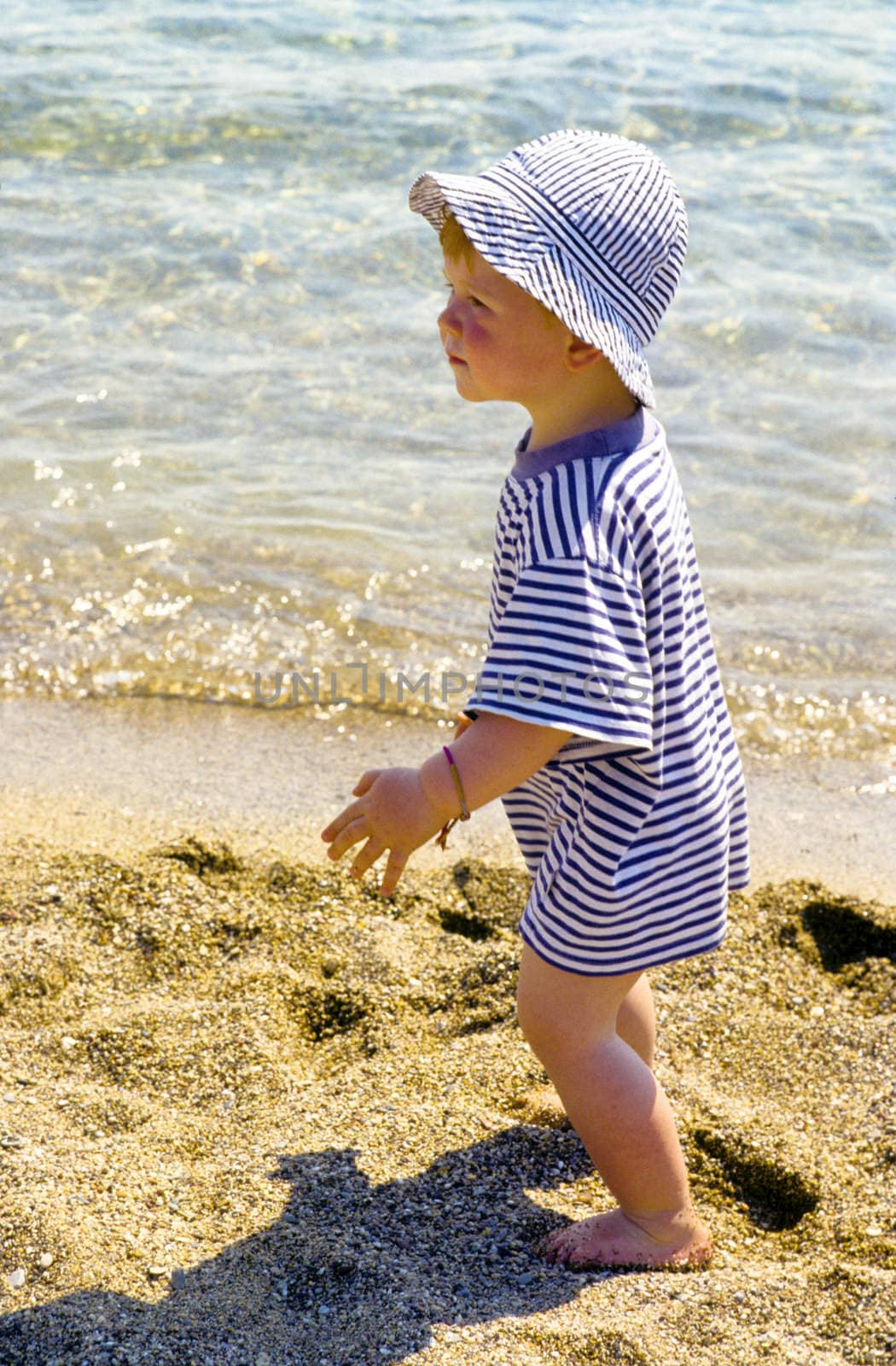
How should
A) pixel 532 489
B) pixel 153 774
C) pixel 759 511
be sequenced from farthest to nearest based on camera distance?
pixel 759 511 < pixel 153 774 < pixel 532 489

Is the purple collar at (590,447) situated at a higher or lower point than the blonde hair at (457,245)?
lower

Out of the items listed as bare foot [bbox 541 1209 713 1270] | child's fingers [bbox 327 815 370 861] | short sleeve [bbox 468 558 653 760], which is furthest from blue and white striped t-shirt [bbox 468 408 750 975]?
bare foot [bbox 541 1209 713 1270]

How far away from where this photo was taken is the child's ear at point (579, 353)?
2.01m

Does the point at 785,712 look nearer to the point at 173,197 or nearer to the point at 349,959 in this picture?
the point at 349,959

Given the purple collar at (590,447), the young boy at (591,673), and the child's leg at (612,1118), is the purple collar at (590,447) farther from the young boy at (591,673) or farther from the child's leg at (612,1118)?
the child's leg at (612,1118)

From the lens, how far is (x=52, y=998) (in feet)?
8.72

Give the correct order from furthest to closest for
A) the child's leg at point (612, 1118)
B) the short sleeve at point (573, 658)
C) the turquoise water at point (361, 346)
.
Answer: the turquoise water at point (361, 346) → the child's leg at point (612, 1118) → the short sleeve at point (573, 658)

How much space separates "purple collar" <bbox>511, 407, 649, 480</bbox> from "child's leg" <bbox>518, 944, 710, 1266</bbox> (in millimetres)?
755

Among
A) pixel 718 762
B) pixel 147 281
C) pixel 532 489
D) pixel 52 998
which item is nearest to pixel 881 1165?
pixel 718 762

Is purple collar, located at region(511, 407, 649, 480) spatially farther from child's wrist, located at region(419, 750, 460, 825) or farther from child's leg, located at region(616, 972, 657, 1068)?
child's leg, located at region(616, 972, 657, 1068)

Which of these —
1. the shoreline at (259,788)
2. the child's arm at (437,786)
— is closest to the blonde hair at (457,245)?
the child's arm at (437,786)

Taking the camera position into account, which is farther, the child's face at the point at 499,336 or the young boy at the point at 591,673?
the child's face at the point at 499,336

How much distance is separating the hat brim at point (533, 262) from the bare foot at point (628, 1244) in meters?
1.30

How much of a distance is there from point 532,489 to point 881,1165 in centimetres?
132
